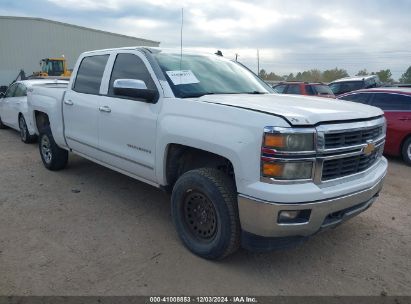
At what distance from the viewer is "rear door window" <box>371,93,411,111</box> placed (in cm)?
814

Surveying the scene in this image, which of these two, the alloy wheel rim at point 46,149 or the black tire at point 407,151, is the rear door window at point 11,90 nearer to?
the alloy wheel rim at point 46,149

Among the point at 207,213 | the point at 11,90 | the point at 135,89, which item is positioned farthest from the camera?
the point at 11,90

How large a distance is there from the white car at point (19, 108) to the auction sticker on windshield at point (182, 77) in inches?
212

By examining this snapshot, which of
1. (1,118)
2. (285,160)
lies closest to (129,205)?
(285,160)

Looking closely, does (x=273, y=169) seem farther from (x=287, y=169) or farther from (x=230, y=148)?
(x=230, y=148)

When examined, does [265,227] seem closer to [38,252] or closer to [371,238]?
[371,238]

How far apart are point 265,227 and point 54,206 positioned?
306 centimetres

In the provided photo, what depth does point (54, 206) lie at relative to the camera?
494cm

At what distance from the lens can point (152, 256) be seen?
3664 millimetres

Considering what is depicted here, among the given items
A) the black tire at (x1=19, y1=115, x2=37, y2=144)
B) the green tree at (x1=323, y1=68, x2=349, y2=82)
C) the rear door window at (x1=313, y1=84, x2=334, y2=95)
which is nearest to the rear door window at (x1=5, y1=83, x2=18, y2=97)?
the black tire at (x1=19, y1=115, x2=37, y2=144)

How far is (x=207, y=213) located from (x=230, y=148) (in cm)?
77

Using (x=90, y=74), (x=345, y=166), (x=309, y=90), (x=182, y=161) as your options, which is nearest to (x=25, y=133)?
(x=90, y=74)

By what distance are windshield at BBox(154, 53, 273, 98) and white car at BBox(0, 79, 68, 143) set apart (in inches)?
199

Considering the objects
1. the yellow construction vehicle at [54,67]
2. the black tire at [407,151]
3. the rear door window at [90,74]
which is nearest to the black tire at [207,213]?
the rear door window at [90,74]
